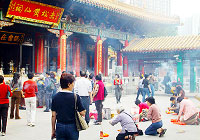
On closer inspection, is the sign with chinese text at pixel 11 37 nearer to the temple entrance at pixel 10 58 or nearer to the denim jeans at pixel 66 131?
the temple entrance at pixel 10 58

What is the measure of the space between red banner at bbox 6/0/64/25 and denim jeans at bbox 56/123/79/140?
27.2ft

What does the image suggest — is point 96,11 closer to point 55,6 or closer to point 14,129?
point 55,6

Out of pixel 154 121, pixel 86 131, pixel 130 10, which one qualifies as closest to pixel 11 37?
pixel 130 10

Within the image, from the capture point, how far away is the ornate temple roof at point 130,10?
13578 millimetres

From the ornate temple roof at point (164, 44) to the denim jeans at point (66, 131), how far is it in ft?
42.5

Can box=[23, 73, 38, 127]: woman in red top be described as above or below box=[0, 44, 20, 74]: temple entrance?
below

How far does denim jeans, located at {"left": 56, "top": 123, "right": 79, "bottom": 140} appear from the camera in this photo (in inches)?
133

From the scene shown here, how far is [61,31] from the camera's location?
13.2 m

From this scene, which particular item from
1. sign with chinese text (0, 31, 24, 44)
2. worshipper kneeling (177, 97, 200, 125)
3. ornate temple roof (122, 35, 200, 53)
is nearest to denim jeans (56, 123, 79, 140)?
worshipper kneeling (177, 97, 200, 125)

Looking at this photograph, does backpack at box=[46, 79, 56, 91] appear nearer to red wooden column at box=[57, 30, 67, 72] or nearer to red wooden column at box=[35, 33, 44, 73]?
red wooden column at box=[57, 30, 67, 72]

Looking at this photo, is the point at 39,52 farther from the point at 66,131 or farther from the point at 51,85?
the point at 66,131

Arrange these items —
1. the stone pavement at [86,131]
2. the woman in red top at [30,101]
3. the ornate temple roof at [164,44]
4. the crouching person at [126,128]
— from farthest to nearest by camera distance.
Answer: the ornate temple roof at [164,44], the woman in red top at [30,101], the stone pavement at [86,131], the crouching person at [126,128]

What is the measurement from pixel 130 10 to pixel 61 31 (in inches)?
238

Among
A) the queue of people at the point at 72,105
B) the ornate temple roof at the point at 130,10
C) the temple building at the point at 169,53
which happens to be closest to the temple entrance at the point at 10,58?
the queue of people at the point at 72,105
